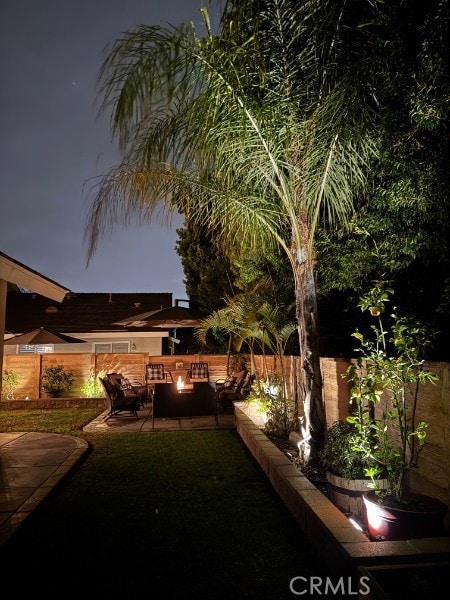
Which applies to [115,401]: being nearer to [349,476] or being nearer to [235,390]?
[235,390]

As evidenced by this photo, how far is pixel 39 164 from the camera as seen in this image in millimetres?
6262

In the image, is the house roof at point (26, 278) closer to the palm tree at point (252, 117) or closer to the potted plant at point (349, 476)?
the palm tree at point (252, 117)

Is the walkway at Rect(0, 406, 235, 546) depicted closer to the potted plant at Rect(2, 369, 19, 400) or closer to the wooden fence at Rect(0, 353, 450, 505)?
the wooden fence at Rect(0, 353, 450, 505)

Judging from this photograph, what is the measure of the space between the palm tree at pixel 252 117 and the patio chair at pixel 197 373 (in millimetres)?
10660

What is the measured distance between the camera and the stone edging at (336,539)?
2.77 m

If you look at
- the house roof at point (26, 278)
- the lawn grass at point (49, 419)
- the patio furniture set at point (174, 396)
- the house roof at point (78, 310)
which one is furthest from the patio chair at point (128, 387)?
the house roof at point (78, 310)

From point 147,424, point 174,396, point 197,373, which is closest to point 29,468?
point 174,396

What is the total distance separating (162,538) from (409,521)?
2080mm

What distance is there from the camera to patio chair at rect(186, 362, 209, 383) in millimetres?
15906

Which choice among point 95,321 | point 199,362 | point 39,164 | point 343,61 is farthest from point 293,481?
point 95,321

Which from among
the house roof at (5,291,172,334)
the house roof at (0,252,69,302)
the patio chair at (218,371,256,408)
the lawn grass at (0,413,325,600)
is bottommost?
→ the lawn grass at (0,413,325,600)

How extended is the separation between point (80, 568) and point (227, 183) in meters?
4.54

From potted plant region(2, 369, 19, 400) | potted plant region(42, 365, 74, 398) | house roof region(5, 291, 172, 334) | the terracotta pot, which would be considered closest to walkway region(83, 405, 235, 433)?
potted plant region(42, 365, 74, 398)

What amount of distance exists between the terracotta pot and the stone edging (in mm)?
176
